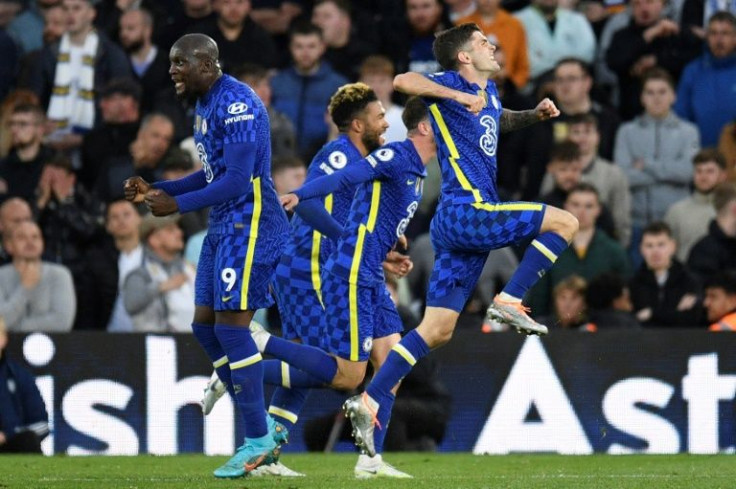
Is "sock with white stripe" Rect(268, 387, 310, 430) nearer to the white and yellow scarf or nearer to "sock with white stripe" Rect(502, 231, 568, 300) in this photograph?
"sock with white stripe" Rect(502, 231, 568, 300)

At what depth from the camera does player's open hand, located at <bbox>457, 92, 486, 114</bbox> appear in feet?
31.8

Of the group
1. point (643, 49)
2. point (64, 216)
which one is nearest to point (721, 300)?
point (643, 49)

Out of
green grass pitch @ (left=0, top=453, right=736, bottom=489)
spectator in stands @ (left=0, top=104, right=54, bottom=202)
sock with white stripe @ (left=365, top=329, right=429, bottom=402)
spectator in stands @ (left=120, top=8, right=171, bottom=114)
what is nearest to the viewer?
green grass pitch @ (left=0, top=453, right=736, bottom=489)

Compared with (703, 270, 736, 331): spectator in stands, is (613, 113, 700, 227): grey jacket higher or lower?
higher

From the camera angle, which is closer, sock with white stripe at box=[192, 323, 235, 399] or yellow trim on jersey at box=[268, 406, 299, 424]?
sock with white stripe at box=[192, 323, 235, 399]

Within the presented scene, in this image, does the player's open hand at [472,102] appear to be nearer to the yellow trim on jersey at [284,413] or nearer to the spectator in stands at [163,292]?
the yellow trim on jersey at [284,413]

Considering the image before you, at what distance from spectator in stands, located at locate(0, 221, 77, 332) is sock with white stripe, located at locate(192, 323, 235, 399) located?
4222 millimetres

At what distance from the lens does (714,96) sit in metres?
16.4

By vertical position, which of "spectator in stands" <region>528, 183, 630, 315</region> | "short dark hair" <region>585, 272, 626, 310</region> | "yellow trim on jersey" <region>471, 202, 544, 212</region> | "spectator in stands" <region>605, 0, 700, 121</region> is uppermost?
"spectator in stands" <region>605, 0, 700, 121</region>

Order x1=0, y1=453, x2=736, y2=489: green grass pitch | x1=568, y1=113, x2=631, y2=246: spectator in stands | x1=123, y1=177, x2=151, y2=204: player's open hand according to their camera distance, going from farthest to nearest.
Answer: x1=568, y1=113, x2=631, y2=246: spectator in stands
x1=0, y1=453, x2=736, y2=489: green grass pitch
x1=123, y1=177, x2=151, y2=204: player's open hand

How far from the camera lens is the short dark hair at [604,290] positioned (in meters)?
14.1

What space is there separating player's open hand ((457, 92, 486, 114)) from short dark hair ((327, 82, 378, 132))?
1.57 meters

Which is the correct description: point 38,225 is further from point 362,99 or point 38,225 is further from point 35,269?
point 362,99

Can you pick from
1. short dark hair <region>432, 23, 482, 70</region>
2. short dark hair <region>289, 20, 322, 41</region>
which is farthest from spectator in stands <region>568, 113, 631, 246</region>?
short dark hair <region>432, 23, 482, 70</region>
